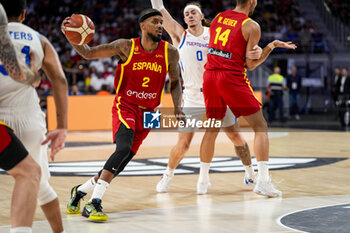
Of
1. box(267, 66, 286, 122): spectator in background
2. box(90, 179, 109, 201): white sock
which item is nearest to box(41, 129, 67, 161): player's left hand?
box(90, 179, 109, 201): white sock

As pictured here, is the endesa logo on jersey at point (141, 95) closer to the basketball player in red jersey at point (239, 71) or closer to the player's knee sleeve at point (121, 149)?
the player's knee sleeve at point (121, 149)

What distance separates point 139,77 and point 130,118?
446 mm

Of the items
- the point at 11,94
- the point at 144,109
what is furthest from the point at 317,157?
the point at 11,94

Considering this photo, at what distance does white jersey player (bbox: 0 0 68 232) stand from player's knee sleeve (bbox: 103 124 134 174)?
1740mm

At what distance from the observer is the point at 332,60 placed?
23203 millimetres

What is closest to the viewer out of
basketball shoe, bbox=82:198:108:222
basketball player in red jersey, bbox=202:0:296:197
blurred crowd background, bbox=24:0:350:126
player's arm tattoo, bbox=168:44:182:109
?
basketball shoe, bbox=82:198:108:222

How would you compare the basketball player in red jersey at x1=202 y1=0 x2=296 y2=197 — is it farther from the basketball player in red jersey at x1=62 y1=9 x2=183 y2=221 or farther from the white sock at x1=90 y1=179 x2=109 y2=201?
the white sock at x1=90 y1=179 x2=109 y2=201

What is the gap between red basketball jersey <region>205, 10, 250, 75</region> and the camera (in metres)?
6.80

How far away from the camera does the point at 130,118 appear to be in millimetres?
6203

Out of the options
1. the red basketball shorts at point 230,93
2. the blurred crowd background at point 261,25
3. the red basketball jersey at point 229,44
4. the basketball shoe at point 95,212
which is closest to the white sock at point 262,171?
the red basketball shorts at point 230,93

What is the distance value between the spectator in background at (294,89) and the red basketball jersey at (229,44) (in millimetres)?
15104

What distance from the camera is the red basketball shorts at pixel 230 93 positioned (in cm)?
679

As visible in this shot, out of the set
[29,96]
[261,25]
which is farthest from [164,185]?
[261,25]

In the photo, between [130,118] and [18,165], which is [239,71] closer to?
[130,118]
